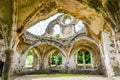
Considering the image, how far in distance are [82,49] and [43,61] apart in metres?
4.39

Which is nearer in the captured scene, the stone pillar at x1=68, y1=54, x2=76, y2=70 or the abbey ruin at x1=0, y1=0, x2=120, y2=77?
the abbey ruin at x1=0, y1=0, x2=120, y2=77

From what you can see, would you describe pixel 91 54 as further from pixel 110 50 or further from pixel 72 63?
pixel 110 50

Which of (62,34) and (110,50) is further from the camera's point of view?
(62,34)

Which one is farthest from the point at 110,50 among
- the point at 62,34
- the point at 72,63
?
the point at 62,34

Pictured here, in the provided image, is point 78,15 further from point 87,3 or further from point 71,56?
point 71,56

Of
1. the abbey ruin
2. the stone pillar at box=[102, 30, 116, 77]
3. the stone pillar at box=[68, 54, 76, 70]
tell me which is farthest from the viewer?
the stone pillar at box=[68, 54, 76, 70]

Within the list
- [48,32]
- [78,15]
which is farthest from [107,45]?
[48,32]

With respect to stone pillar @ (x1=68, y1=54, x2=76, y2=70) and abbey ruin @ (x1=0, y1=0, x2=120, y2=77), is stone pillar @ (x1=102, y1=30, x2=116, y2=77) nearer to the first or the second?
abbey ruin @ (x1=0, y1=0, x2=120, y2=77)

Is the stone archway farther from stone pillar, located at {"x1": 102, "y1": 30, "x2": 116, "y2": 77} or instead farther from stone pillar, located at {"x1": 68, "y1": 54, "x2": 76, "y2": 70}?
stone pillar, located at {"x1": 102, "y1": 30, "x2": 116, "y2": 77}

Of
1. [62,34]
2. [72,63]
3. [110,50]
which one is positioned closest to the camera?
[110,50]

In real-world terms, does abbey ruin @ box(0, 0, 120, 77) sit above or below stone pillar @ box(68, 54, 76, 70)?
above

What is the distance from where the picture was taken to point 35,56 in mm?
14664

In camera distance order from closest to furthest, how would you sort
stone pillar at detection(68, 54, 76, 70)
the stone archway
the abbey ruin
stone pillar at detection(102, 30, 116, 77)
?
1. the abbey ruin
2. stone pillar at detection(102, 30, 116, 77)
3. the stone archway
4. stone pillar at detection(68, 54, 76, 70)

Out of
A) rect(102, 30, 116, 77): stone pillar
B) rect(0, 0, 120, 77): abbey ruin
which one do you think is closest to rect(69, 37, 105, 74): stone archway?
rect(0, 0, 120, 77): abbey ruin
